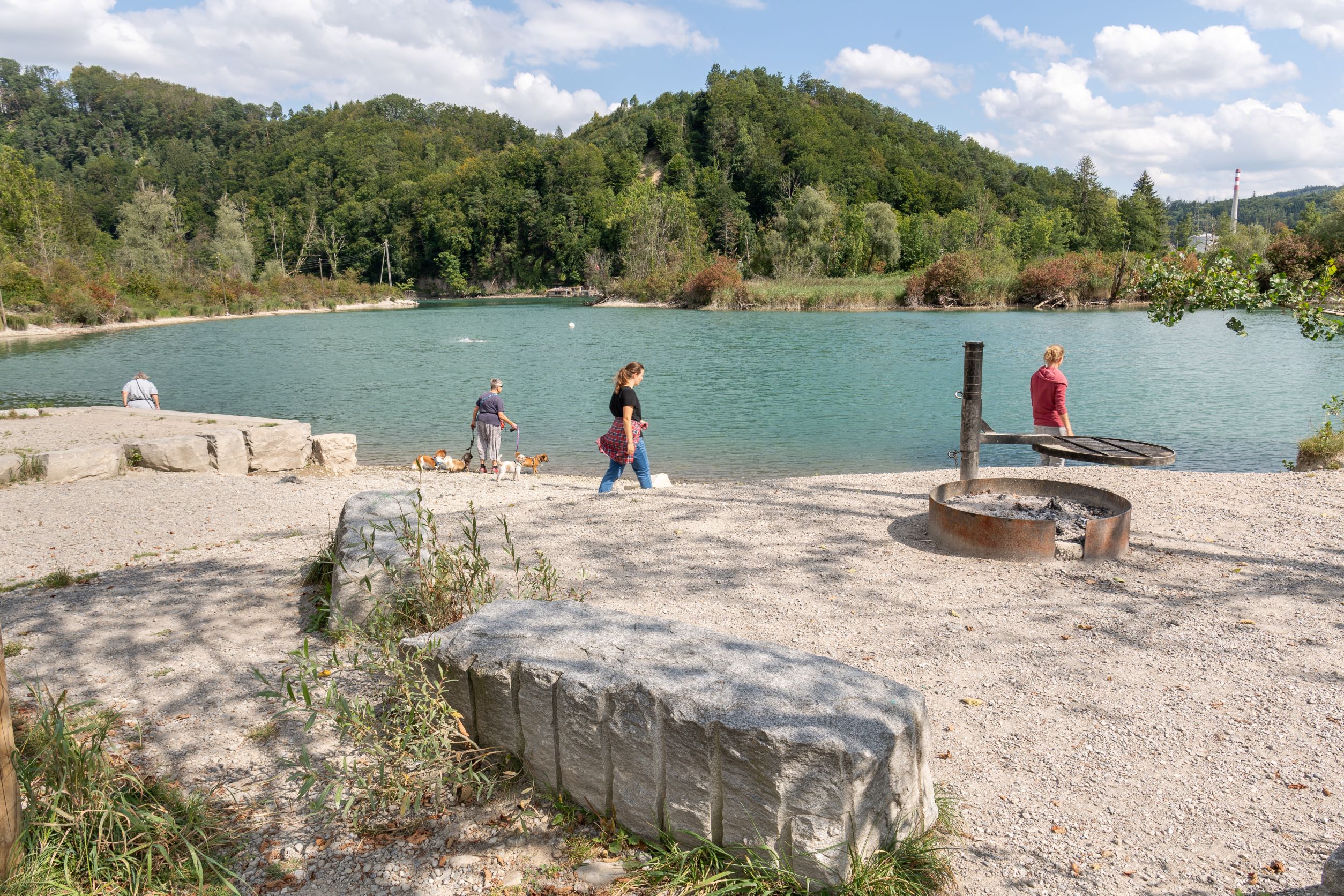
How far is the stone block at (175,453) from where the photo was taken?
11898 millimetres

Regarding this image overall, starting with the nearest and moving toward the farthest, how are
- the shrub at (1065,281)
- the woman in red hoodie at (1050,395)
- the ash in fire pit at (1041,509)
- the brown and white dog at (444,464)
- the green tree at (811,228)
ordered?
1. the ash in fire pit at (1041,509)
2. the woman in red hoodie at (1050,395)
3. the brown and white dog at (444,464)
4. the shrub at (1065,281)
5. the green tree at (811,228)

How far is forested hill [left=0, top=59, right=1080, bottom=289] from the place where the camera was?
111125 millimetres

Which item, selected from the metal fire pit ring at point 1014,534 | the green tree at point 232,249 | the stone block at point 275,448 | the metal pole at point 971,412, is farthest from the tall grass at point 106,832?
the green tree at point 232,249

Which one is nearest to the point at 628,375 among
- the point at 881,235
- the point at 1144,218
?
the point at 881,235

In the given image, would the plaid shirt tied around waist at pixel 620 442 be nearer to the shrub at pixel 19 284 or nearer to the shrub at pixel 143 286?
the shrub at pixel 19 284

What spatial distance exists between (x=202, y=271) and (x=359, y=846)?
89.6 m

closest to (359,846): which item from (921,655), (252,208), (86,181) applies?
(921,655)

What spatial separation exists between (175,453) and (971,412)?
1115cm

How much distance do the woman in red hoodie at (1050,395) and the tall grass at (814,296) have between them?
172 feet

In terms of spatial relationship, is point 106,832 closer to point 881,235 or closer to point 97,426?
point 97,426

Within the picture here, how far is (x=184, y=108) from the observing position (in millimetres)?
159875

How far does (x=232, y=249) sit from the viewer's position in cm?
8719

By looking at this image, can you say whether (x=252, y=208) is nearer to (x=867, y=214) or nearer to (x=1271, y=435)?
(x=867, y=214)

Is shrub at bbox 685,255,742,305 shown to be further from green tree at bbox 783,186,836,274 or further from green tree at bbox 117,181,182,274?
green tree at bbox 117,181,182,274
